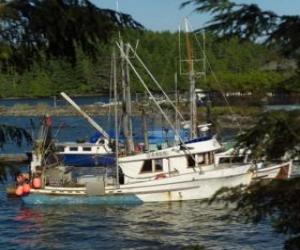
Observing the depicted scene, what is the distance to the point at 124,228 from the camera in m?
25.2

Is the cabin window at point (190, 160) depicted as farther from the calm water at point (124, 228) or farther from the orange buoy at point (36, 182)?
the orange buoy at point (36, 182)

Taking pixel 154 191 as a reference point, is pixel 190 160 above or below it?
above

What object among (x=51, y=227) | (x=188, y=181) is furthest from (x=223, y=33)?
(x=188, y=181)

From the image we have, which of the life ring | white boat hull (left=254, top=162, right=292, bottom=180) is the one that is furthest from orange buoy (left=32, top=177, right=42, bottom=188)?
white boat hull (left=254, top=162, right=292, bottom=180)

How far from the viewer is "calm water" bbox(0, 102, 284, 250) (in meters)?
22.0

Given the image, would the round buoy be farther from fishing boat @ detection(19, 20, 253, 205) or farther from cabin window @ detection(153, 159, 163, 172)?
cabin window @ detection(153, 159, 163, 172)

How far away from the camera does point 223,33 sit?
506cm

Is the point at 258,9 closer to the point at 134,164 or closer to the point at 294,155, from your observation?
the point at 294,155

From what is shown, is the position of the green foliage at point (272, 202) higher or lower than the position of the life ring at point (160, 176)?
higher

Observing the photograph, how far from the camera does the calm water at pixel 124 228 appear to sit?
72.2 feet

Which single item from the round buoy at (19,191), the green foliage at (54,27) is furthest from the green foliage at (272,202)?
the round buoy at (19,191)

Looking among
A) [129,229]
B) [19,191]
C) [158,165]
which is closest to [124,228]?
[129,229]

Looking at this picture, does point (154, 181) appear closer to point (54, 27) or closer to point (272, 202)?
point (272, 202)

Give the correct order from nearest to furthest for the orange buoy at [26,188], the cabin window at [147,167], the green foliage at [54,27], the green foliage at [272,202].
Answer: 1. the green foliage at [54,27]
2. the green foliage at [272,202]
3. the orange buoy at [26,188]
4. the cabin window at [147,167]
